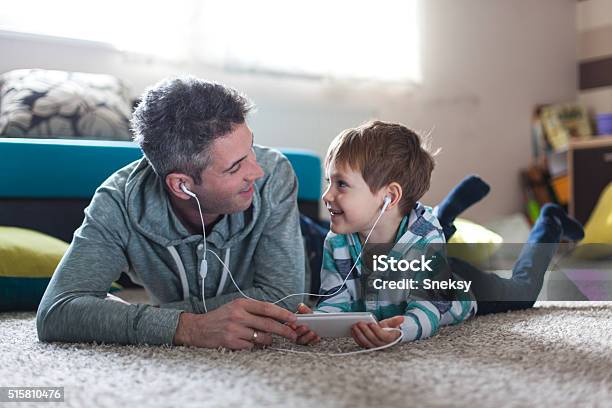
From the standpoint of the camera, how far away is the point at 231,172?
1.27 meters

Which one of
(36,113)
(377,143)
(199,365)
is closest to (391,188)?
(377,143)

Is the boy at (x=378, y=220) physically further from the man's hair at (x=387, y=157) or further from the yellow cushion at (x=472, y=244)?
the yellow cushion at (x=472, y=244)

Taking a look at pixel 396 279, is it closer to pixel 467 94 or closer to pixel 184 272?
pixel 184 272

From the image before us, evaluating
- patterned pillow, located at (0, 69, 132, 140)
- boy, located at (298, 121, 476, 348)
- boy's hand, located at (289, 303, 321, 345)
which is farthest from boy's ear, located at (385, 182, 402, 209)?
patterned pillow, located at (0, 69, 132, 140)

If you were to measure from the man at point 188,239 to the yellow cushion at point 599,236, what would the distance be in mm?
844

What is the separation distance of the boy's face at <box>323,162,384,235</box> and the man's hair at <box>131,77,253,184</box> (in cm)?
23

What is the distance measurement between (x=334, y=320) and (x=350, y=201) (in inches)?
11.5

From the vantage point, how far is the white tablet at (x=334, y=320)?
3.67ft

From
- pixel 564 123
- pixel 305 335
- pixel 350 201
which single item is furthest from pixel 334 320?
pixel 564 123

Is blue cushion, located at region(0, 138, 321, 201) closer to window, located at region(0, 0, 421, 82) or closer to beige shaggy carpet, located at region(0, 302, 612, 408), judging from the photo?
beige shaggy carpet, located at region(0, 302, 612, 408)

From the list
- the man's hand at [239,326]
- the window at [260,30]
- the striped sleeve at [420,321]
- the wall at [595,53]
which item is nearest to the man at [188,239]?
the man's hand at [239,326]

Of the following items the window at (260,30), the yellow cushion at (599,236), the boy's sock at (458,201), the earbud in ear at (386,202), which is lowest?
the yellow cushion at (599,236)

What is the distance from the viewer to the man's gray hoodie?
116 cm

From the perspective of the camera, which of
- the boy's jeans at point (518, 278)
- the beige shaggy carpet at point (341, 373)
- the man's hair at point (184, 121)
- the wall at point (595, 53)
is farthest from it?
the wall at point (595, 53)
